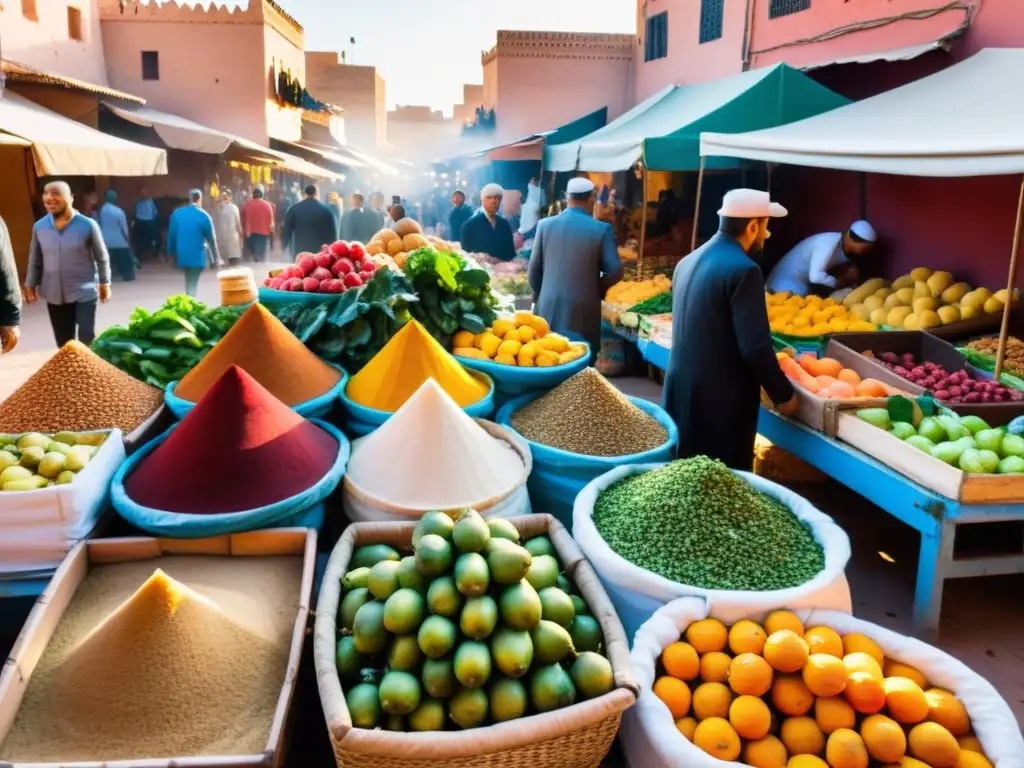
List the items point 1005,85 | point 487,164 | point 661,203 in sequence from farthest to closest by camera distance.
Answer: point 487,164
point 661,203
point 1005,85

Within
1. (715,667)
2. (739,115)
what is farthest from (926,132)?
(715,667)

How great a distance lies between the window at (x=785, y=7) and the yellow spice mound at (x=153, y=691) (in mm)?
8777

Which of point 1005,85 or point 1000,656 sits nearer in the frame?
point 1000,656


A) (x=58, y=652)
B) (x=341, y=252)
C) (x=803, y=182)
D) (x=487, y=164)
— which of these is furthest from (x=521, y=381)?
(x=487, y=164)

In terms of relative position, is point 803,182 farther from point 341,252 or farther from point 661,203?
point 341,252

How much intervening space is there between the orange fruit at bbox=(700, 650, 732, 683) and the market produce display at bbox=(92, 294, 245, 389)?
234 cm

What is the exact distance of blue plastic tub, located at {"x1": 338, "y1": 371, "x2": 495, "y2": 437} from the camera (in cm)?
281

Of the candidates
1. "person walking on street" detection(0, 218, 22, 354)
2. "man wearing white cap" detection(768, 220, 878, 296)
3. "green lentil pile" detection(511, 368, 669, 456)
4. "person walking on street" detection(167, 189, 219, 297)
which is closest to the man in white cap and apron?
"green lentil pile" detection(511, 368, 669, 456)

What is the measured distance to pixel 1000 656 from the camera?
107 inches

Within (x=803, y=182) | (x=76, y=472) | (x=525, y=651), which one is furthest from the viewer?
(x=803, y=182)

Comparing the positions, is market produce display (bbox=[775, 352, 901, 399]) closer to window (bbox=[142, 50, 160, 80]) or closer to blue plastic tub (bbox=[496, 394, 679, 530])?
blue plastic tub (bbox=[496, 394, 679, 530])

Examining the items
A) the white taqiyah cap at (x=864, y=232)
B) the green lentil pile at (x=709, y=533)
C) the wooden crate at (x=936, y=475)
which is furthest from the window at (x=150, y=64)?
the green lentil pile at (x=709, y=533)

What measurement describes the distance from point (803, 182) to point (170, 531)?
774 centimetres

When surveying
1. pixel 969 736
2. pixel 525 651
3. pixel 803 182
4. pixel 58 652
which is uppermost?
pixel 803 182
